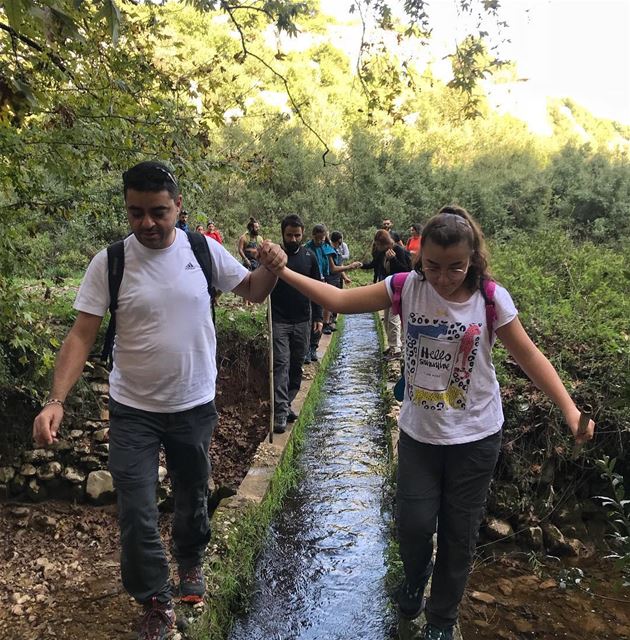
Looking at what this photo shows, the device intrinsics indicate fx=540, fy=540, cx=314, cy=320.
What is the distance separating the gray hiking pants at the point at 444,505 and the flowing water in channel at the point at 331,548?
2.41ft

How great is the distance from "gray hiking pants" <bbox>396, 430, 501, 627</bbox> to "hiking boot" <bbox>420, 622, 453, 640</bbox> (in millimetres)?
30

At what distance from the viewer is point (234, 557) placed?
11.5 ft

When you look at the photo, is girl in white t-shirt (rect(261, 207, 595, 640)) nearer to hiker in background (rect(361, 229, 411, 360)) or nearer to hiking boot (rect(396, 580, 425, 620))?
hiking boot (rect(396, 580, 425, 620))

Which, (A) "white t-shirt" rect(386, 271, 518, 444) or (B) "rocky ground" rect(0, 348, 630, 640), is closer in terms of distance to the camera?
(A) "white t-shirt" rect(386, 271, 518, 444)

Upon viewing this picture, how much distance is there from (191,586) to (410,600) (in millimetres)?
1183

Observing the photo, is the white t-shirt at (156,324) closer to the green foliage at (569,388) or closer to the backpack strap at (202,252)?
the backpack strap at (202,252)

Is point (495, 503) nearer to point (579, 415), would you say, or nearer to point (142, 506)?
point (579, 415)

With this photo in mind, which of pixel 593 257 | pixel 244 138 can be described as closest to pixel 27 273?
pixel 593 257

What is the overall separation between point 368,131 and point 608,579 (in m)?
27.1

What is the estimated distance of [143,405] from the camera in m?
2.56

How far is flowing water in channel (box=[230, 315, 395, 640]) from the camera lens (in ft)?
10.5

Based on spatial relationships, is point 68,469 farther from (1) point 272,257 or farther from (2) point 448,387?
(2) point 448,387

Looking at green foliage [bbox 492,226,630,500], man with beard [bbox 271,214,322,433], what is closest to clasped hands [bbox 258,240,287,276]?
green foliage [bbox 492,226,630,500]

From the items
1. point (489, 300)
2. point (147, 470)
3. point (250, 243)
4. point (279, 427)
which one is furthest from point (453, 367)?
point (250, 243)
